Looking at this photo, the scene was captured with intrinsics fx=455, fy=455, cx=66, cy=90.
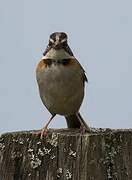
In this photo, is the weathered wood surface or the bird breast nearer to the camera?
the weathered wood surface

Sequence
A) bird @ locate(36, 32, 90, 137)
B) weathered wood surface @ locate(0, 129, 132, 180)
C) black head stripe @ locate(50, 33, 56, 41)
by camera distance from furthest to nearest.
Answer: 1. bird @ locate(36, 32, 90, 137)
2. black head stripe @ locate(50, 33, 56, 41)
3. weathered wood surface @ locate(0, 129, 132, 180)

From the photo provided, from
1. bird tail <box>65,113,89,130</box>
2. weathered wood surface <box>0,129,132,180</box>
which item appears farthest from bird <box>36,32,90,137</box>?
weathered wood surface <box>0,129,132,180</box>

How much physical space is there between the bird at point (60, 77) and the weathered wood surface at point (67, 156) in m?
1.77

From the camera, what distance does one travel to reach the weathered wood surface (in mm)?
3246

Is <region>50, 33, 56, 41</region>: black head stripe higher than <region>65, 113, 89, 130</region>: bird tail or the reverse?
higher

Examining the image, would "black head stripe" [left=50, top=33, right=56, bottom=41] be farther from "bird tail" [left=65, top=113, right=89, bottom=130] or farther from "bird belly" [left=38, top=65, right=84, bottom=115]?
"bird tail" [left=65, top=113, right=89, bottom=130]

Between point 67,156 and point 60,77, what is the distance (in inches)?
89.6

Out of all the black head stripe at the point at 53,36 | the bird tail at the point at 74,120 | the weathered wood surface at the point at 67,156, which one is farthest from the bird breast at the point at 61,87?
the weathered wood surface at the point at 67,156

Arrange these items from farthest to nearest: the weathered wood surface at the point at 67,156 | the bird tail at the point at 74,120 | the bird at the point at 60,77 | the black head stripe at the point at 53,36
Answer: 1. the bird tail at the point at 74,120
2. the bird at the point at 60,77
3. the black head stripe at the point at 53,36
4. the weathered wood surface at the point at 67,156

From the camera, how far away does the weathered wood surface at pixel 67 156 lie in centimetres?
325

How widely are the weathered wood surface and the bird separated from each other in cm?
177

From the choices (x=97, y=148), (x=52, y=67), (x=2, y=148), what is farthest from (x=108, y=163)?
(x=52, y=67)

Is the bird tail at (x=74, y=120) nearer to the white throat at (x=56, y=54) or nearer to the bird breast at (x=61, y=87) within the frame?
the bird breast at (x=61, y=87)

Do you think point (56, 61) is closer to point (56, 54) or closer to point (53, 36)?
point (56, 54)
